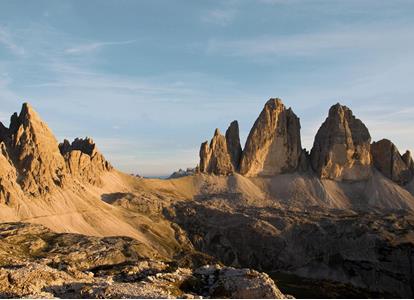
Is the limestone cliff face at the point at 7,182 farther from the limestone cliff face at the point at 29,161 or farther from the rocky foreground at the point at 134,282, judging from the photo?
the rocky foreground at the point at 134,282

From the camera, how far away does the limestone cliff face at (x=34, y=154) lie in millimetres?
162375

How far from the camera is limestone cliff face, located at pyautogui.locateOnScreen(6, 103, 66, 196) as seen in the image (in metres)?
162

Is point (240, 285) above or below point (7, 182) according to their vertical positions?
below

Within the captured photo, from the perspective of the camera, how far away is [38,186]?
531 ft

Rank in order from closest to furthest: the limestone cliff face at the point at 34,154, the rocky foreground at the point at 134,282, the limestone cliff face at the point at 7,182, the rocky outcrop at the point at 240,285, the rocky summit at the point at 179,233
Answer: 1. the rocky foreground at the point at 134,282
2. the rocky outcrop at the point at 240,285
3. the rocky summit at the point at 179,233
4. the limestone cliff face at the point at 7,182
5. the limestone cliff face at the point at 34,154

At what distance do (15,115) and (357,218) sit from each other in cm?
12745

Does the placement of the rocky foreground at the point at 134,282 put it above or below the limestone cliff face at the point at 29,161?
below

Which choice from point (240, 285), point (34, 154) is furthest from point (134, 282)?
point (34, 154)

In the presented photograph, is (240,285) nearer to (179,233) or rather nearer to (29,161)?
(179,233)

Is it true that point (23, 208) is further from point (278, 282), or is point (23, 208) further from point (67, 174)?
point (278, 282)

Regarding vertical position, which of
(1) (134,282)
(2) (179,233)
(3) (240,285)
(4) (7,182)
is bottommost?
(2) (179,233)

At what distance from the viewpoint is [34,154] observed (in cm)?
16662

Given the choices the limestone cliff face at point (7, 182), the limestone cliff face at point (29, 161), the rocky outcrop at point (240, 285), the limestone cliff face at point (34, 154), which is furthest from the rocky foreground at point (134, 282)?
the limestone cliff face at point (34, 154)

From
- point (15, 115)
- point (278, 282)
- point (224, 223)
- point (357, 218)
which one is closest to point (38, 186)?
point (15, 115)
